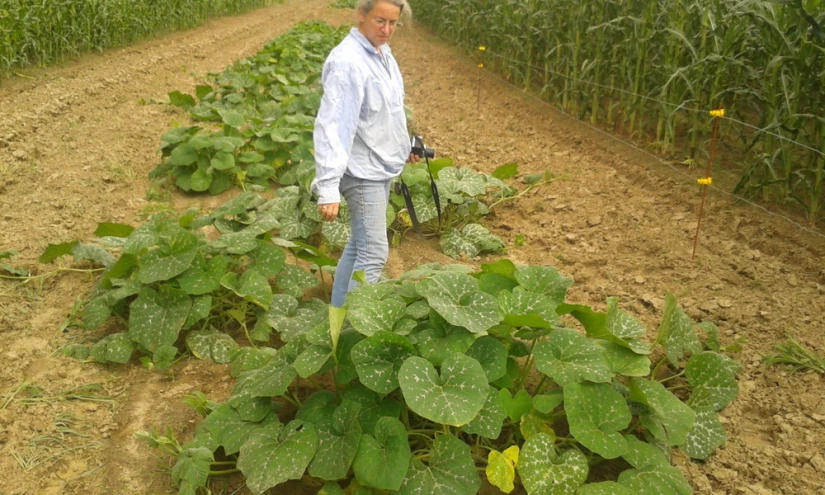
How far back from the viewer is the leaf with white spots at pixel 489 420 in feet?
7.51

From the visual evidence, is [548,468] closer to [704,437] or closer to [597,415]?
[597,415]

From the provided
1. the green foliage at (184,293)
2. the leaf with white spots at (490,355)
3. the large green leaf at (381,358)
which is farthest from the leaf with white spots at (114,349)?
the leaf with white spots at (490,355)

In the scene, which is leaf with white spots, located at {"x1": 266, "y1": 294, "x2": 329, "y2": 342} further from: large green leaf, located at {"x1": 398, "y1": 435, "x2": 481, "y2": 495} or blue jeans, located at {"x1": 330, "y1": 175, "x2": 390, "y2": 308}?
large green leaf, located at {"x1": 398, "y1": 435, "x2": 481, "y2": 495}

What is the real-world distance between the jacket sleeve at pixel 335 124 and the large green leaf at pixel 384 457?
1042 millimetres

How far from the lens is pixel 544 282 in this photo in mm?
2781

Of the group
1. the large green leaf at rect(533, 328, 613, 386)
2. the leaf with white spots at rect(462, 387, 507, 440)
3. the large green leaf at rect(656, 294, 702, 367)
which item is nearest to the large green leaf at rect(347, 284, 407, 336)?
the leaf with white spots at rect(462, 387, 507, 440)

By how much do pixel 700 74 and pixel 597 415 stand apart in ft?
12.3

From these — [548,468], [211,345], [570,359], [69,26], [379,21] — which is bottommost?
[211,345]

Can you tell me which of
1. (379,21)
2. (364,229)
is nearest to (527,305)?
(364,229)

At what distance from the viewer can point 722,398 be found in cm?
281

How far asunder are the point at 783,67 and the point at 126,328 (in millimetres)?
4463

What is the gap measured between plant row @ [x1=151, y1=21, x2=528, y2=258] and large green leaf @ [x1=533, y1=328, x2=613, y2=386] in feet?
5.30

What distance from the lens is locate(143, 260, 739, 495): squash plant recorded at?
2232mm

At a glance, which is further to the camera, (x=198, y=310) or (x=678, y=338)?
(x=198, y=310)
